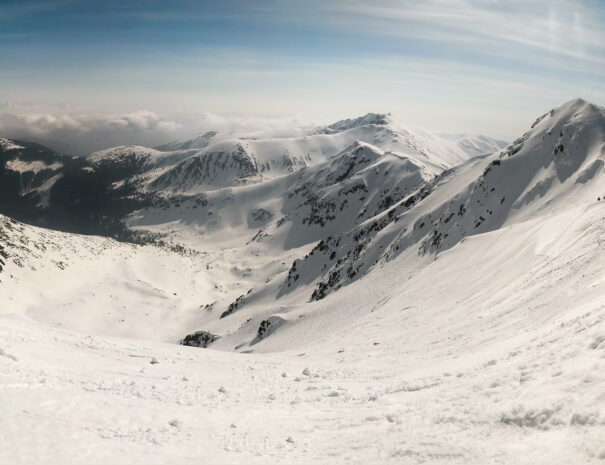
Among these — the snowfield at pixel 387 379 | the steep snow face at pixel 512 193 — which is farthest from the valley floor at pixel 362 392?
the steep snow face at pixel 512 193

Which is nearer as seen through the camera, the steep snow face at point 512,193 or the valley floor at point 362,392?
the valley floor at point 362,392

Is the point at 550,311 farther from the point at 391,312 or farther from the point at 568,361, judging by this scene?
the point at 391,312

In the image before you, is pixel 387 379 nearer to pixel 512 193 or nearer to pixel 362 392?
pixel 362 392

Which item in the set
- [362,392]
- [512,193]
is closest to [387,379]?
[362,392]

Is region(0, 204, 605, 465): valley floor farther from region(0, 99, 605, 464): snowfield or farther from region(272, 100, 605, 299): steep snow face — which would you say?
region(272, 100, 605, 299): steep snow face

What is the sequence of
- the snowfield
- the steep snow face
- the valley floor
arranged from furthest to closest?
the steep snow face, the snowfield, the valley floor

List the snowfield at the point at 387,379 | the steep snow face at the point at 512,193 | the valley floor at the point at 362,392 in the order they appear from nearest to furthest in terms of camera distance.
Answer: the valley floor at the point at 362,392 → the snowfield at the point at 387,379 → the steep snow face at the point at 512,193

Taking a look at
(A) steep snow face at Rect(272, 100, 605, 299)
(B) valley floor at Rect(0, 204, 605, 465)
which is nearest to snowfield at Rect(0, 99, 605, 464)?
(B) valley floor at Rect(0, 204, 605, 465)

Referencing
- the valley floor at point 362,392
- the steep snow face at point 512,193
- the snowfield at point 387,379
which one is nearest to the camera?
the valley floor at point 362,392

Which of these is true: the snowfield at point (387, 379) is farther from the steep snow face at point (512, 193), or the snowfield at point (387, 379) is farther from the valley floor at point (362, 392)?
the steep snow face at point (512, 193)
